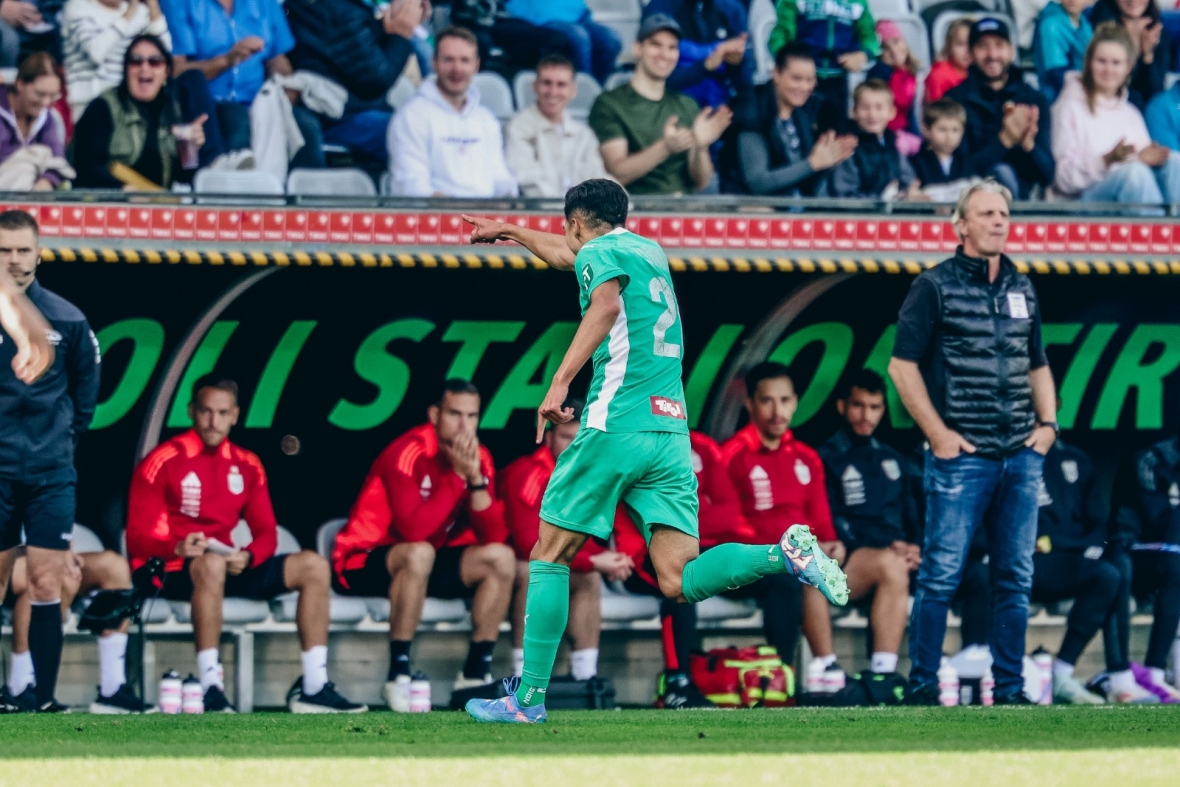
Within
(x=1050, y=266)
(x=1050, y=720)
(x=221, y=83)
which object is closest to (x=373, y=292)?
(x=221, y=83)

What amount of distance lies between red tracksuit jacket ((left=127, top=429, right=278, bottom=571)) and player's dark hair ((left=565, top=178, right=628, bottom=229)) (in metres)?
3.43

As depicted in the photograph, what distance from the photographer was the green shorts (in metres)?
5.83

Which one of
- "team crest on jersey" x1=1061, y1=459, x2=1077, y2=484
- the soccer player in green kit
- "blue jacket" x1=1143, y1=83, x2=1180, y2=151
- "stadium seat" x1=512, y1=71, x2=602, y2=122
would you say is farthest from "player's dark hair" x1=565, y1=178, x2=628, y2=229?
"blue jacket" x1=1143, y1=83, x2=1180, y2=151

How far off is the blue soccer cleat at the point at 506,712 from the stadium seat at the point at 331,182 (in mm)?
3385

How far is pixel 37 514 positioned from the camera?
738 centimetres

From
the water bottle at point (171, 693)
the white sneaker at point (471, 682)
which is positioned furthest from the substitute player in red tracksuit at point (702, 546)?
the water bottle at point (171, 693)

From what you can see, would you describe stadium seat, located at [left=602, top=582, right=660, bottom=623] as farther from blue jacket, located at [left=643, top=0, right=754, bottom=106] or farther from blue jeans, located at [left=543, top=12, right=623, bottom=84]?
blue jeans, located at [left=543, top=12, right=623, bottom=84]

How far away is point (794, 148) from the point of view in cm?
962

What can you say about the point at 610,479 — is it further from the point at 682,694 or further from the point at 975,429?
the point at 682,694

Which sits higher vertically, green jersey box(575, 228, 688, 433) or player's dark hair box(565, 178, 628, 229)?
player's dark hair box(565, 178, 628, 229)

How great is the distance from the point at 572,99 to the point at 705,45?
0.83 m

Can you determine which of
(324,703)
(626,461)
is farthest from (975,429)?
(324,703)

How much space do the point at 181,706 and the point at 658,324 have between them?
3.54m

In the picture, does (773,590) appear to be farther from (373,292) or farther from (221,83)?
(221,83)
